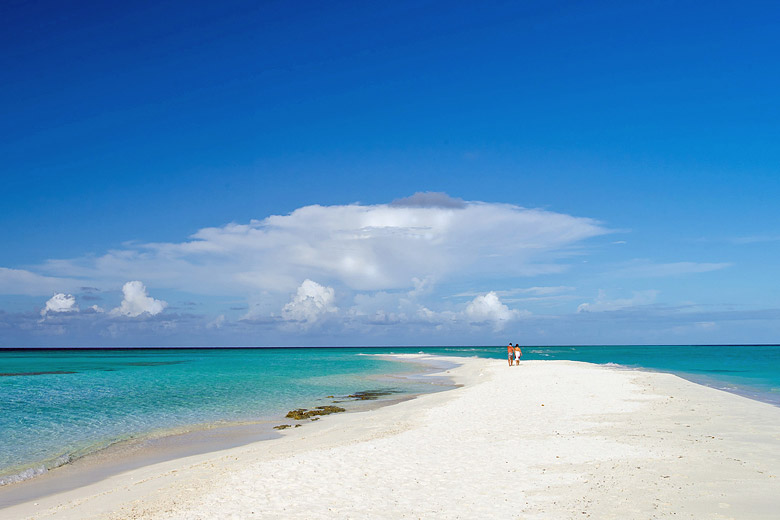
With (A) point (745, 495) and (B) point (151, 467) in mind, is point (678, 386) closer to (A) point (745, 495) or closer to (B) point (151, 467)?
(A) point (745, 495)

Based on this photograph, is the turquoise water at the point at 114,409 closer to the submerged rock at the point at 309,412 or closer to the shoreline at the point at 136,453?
the shoreline at the point at 136,453

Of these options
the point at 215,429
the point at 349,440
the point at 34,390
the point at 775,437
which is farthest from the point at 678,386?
the point at 34,390

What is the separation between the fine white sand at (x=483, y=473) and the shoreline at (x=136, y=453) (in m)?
1.06

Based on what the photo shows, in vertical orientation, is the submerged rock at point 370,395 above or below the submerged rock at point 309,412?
below

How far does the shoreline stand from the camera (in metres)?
14.5

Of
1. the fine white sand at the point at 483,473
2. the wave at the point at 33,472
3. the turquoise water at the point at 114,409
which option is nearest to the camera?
the fine white sand at the point at 483,473

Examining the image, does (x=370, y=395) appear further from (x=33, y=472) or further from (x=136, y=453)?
(x=33, y=472)

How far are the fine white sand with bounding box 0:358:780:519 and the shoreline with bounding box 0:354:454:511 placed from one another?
1055mm

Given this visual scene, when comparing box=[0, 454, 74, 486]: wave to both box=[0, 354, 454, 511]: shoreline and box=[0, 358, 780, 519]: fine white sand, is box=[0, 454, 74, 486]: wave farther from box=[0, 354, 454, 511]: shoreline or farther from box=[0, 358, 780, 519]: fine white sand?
box=[0, 358, 780, 519]: fine white sand

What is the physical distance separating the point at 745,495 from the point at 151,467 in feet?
50.7

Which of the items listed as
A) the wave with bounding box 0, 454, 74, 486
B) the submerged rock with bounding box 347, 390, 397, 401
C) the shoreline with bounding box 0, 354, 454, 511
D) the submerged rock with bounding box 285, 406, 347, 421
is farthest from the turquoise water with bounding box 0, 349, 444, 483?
the submerged rock with bounding box 347, 390, 397, 401

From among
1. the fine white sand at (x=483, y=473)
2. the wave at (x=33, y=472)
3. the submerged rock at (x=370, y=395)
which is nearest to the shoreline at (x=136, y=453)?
the wave at (x=33, y=472)

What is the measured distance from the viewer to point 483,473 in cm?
1218

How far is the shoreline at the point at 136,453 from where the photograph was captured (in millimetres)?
14477
